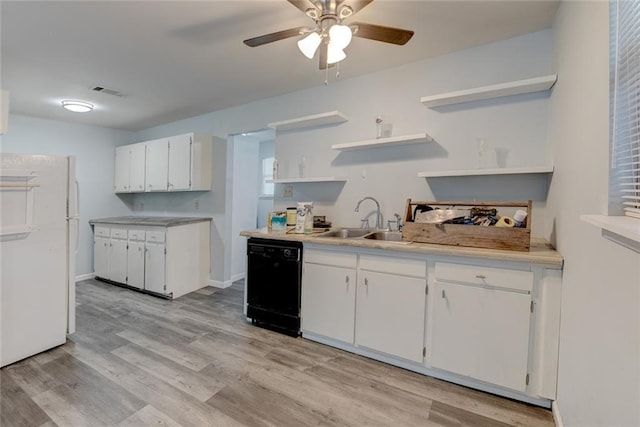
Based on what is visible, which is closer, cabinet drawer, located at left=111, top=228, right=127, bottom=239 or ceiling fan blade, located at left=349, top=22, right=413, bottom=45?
ceiling fan blade, located at left=349, top=22, right=413, bottom=45

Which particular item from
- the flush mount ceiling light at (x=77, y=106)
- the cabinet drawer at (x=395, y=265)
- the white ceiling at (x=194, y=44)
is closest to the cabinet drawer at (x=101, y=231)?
the flush mount ceiling light at (x=77, y=106)

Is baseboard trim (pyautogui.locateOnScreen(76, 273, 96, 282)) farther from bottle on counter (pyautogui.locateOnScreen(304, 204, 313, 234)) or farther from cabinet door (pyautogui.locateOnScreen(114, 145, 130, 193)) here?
bottle on counter (pyautogui.locateOnScreen(304, 204, 313, 234))

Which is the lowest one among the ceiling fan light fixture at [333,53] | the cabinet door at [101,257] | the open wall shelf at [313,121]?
the cabinet door at [101,257]

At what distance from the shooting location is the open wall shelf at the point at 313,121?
286 centimetres

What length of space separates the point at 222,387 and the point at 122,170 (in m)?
4.29

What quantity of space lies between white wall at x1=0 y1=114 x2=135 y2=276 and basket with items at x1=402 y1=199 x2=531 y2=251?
495 centimetres

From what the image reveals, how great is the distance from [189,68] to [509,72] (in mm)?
2790

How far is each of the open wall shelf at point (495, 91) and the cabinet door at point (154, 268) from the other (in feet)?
11.2

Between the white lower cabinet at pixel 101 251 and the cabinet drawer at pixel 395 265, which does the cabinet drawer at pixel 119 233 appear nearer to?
the white lower cabinet at pixel 101 251

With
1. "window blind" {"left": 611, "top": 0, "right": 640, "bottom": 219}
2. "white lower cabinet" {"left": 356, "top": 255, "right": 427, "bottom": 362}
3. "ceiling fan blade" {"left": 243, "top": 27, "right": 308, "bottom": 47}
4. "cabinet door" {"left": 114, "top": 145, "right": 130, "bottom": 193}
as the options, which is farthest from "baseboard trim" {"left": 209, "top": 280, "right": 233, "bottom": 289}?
"window blind" {"left": 611, "top": 0, "right": 640, "bottom": 219}

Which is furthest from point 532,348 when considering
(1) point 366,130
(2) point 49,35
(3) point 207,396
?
(2) point 49,35

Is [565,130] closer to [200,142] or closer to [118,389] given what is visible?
[118,389]

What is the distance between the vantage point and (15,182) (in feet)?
6.76

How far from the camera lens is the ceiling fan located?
1.57 meters
